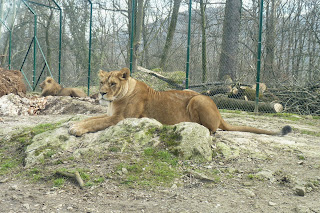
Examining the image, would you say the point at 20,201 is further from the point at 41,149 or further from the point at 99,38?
the point at 99,38

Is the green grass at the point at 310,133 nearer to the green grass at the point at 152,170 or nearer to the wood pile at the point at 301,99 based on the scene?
the wood pile at the point at 301,99

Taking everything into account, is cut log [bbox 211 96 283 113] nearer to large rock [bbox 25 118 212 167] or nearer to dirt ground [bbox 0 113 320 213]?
dirt ground [bbox 0 113 320 213]

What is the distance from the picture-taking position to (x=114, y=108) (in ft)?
18.9

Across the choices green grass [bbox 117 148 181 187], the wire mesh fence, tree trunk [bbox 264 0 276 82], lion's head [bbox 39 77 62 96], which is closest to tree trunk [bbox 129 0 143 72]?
the wire mesh fence

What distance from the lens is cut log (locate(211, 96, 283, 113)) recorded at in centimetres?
1086

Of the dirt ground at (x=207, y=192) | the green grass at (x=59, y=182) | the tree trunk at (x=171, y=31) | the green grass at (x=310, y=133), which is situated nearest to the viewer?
the dirt ground at (x=207, y=192)

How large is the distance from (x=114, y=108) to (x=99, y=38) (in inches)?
680

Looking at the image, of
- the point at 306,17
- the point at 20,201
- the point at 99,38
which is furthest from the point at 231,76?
the point at 99,38

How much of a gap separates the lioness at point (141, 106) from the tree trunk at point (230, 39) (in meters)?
6.96

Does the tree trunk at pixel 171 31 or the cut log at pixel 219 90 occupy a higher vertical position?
the tree trunk at pixel 171 31

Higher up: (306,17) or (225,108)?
(306,17)

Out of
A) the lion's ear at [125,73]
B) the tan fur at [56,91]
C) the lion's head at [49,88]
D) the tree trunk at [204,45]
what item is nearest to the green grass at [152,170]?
the lion's ear at [125,73]

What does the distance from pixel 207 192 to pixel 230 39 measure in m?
9.79

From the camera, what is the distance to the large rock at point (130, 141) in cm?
502
